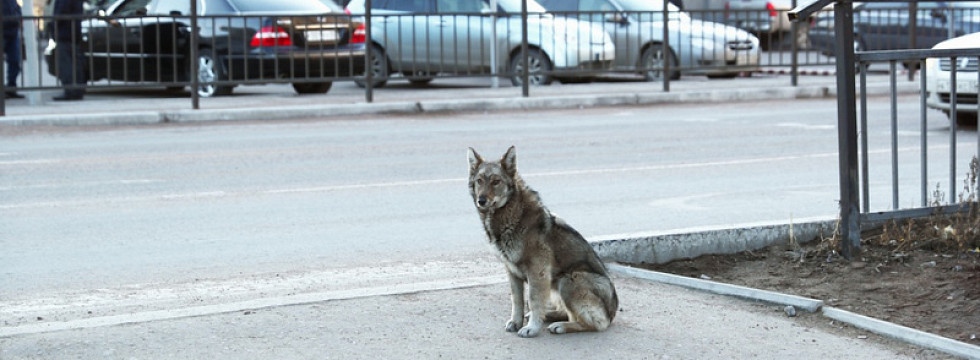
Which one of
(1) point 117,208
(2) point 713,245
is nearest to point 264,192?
(1) point 117,208

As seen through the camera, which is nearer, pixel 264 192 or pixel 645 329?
pixel 645 329

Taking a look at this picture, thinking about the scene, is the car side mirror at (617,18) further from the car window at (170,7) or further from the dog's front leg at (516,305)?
the dog's front leg at (516,305)

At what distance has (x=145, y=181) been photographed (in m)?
11.3

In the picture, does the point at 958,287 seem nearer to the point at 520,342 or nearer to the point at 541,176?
the point at 520,342

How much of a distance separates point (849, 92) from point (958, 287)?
113 cm

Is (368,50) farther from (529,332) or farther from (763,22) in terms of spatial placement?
(529,332)

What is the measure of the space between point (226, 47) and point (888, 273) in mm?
12834

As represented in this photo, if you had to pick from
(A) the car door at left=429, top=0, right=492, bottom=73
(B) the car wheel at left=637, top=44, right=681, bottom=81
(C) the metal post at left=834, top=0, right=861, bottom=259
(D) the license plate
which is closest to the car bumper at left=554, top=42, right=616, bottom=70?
(B) the car wheel at left=637, top=44, right=681, bottom=81

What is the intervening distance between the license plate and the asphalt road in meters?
1.79

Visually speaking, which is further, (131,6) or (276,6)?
(131,6)

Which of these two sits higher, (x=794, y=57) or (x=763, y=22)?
(x=763, y=22)

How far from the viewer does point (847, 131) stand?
7.03 meters

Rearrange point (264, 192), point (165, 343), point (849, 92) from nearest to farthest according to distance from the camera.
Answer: point (165, 343) → point (849, 92) → point (264, 192)

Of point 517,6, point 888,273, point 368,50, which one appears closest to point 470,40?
point 517,6
